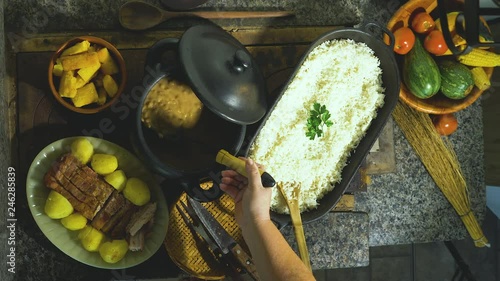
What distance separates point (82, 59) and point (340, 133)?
1131 mm

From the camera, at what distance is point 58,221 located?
7.04ft

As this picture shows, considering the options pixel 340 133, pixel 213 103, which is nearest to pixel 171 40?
pixel 213 103

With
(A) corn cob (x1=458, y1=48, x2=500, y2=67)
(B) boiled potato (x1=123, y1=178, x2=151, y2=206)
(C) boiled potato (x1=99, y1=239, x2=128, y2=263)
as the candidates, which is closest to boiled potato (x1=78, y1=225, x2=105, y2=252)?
(C) boiled potato (x1=99, y1=239, x2=128, y2=263)

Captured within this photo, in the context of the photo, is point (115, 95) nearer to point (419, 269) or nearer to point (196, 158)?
point (196, 158)

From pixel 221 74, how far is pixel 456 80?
3.96ft

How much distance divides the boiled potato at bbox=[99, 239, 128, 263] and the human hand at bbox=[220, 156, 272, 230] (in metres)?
0.49

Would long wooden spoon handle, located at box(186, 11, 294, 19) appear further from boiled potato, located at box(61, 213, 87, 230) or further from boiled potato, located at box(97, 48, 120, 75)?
boiled potato, located at box(61, 213, 87, 230)

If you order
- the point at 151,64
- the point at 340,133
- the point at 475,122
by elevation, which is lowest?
the point at 475,122

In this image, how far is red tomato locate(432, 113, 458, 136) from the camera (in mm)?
2637

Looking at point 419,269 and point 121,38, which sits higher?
point 121,38

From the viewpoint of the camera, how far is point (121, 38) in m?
2.36

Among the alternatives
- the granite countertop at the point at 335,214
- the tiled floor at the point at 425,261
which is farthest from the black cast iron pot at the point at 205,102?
the tiled floor at the point at 425,261

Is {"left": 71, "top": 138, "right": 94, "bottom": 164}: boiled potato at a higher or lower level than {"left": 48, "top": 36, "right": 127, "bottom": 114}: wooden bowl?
lower

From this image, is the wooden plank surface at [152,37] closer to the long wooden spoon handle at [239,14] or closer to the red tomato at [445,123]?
the long wooden spoon handle at [239,14]
